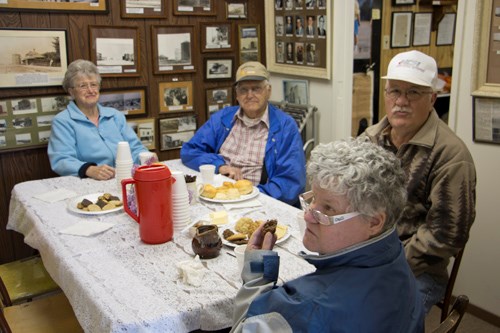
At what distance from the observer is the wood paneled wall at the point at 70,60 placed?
10.0 ft

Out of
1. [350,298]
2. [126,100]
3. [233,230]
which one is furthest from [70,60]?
[350,298]

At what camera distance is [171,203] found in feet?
5.59

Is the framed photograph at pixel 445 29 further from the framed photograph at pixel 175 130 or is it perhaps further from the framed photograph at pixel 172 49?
the framed photograph at pixel 175 130

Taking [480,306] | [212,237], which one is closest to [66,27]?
[212,237]

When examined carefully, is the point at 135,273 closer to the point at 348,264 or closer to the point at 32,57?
the point at 348,264

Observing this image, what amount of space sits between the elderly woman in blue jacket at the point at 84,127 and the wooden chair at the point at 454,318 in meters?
2.14

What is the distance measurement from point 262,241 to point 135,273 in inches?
16.4

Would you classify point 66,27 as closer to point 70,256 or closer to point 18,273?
point 18,273

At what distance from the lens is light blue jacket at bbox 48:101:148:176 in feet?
8.99

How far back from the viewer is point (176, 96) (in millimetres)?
3680

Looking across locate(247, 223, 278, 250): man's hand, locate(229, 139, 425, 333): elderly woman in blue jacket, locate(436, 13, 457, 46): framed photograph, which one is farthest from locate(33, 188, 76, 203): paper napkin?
locate(436, 13, 457, 46): framed photograph

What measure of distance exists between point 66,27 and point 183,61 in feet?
2.89

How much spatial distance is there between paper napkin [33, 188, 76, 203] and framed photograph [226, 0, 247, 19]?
6.97ft

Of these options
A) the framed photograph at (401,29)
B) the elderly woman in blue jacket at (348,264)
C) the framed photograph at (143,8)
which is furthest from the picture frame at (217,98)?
the elderly woman in blue jacket at (348,264)
